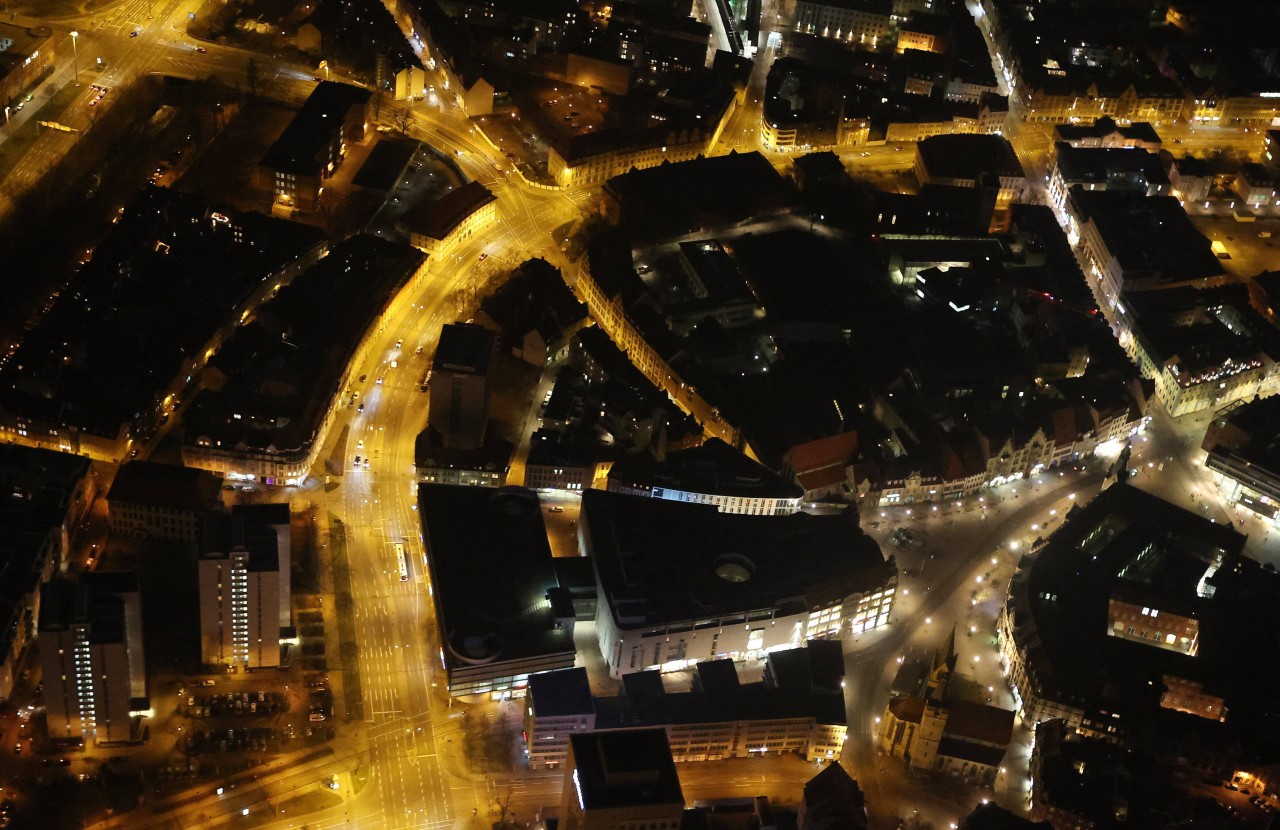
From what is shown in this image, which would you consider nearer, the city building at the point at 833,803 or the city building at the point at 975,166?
the city building at the point at 833,803

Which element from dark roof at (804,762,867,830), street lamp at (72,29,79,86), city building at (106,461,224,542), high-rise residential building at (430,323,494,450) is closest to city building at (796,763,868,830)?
dark roof at (804,762,867,830)

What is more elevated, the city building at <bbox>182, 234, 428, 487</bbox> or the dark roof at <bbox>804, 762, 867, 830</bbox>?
the city building at <bbox>182, 234, 428, 487</bbox>

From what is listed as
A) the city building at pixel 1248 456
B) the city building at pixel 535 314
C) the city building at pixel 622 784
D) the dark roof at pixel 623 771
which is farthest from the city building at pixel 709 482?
the city building at pixel 1248 456

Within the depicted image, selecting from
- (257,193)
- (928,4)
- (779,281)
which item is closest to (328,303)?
(257,193)

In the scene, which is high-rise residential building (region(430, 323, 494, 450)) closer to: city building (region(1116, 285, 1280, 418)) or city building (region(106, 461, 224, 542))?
city building (region(106, 461, 224, 542))

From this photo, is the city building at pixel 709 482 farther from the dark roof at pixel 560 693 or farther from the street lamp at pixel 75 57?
the street lamp at pixel 75 57

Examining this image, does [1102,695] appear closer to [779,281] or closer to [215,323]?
[779,281]

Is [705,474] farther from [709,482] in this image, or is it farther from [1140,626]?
[1140,626]
